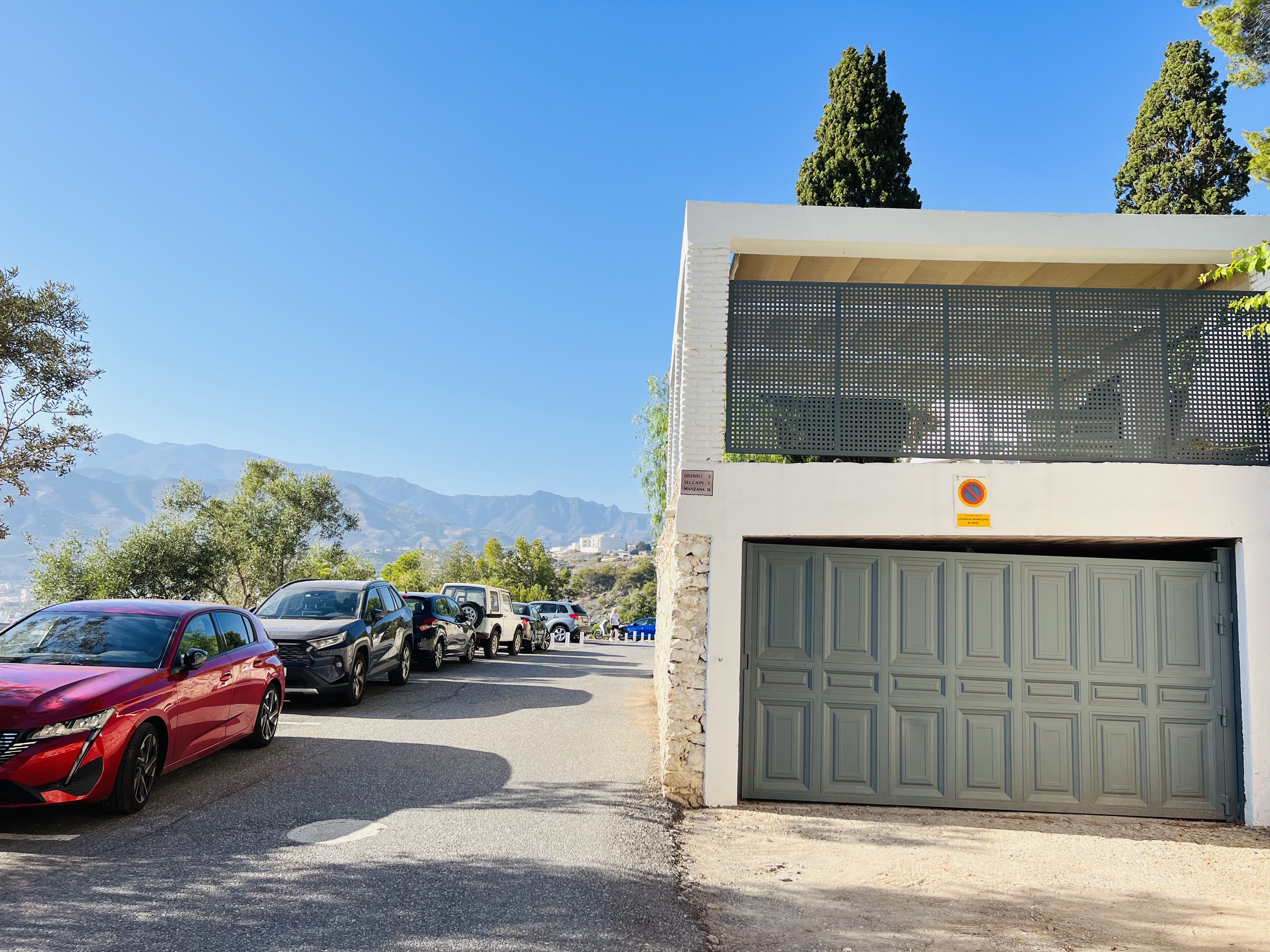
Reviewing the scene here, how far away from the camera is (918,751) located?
790cm

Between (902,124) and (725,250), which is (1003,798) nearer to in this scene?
(725,250)

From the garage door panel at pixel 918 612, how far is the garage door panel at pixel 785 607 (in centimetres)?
76

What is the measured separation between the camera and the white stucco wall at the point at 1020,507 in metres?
7.85

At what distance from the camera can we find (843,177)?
60.1ft

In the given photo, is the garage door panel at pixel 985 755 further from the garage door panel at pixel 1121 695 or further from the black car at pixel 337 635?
the black car at pixel 337 635

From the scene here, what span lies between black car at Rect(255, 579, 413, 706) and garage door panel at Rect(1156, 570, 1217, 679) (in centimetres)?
918

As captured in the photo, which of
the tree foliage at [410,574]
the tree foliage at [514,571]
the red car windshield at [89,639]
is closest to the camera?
the red car windshield at [89,639]

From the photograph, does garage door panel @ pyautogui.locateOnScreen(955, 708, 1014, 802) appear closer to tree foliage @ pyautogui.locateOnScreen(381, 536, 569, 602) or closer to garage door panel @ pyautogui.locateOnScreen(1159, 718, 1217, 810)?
garage door panel @ pyautogui.locateOnScreen(1159, 718, 1217, 810)

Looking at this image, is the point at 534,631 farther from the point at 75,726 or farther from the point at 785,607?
the point at 75,726

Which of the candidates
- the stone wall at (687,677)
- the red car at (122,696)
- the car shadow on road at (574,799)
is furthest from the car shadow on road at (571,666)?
the stone wall at (687,677)

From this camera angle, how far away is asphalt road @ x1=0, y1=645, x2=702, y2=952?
4.49 meters

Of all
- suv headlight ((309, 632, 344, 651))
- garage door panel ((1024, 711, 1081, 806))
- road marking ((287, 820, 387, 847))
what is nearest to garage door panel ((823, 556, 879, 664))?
garage door panel ((1024, 711, 1081, 806))

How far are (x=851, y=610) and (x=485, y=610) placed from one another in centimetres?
1498

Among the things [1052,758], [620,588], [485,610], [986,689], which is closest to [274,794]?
[986,689]
